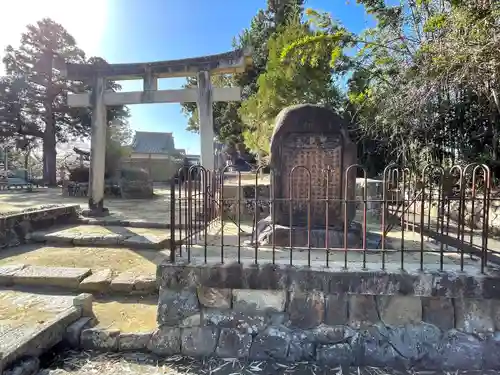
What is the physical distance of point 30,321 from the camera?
3.09m

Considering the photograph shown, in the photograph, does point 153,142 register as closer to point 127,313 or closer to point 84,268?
point 84,268

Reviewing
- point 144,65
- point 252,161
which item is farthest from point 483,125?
point 252,161

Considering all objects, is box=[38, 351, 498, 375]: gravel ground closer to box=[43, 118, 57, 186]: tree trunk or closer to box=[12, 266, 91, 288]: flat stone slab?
box=[12, 266, 91, 288]: flat stone slab

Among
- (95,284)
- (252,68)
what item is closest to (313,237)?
(95,284)

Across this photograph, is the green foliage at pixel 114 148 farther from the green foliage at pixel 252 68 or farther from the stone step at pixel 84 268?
the stone step at pixel 84 268

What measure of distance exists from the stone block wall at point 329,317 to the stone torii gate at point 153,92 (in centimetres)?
456

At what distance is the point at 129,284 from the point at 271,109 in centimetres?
753

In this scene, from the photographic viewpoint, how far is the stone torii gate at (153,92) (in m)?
7.33

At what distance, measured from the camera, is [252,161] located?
65.4ft

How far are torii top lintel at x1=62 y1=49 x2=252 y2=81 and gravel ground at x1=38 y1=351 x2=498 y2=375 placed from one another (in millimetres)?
6193

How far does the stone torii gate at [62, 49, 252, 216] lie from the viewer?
7328 mm

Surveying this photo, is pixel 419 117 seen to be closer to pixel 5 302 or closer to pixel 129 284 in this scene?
pixel 129 284

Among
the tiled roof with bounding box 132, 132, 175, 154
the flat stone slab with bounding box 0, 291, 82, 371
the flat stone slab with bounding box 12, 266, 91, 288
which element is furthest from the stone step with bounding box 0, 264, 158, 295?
the tiled roof with bounding box 132, 132, 175, 154

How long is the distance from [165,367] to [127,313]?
996 millimetres
